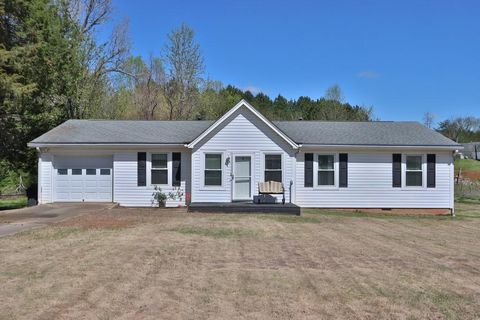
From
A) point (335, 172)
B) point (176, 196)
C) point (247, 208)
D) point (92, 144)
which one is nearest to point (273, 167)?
point (247, 208)

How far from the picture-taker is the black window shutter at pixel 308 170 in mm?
20281

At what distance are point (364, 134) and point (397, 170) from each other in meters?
2.40

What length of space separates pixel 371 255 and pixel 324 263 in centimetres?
145

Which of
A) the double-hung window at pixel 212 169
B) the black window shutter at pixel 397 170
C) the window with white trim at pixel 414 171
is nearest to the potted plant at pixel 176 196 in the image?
the double-hung window at pixel 212 169

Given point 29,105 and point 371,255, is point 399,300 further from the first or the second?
point 29,105

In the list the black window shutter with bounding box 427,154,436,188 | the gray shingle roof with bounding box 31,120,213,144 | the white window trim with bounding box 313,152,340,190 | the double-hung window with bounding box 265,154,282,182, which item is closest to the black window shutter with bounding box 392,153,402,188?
the black window shutter with bounding box 427,154,436,188

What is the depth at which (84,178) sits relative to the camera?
20.3 metres

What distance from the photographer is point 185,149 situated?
20.0m

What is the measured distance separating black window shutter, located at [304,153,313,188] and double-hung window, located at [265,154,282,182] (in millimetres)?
1304

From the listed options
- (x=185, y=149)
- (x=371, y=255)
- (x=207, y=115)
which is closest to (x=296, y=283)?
(x=371, y=255)

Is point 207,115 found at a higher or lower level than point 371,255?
higher

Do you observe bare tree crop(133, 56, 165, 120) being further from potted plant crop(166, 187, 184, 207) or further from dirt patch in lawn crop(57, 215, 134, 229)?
Answer: dirt patch in lawn crop(57, 215, 134, 229)

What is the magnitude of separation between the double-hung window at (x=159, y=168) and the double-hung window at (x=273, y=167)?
4423mm

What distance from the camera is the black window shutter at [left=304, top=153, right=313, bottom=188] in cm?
2028
